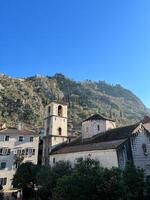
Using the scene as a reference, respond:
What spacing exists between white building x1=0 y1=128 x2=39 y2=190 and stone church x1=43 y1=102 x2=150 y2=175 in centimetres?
278

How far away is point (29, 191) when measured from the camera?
33281 mm

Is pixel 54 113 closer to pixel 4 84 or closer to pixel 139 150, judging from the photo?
pixel 139 150

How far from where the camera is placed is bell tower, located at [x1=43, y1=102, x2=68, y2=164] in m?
44.8

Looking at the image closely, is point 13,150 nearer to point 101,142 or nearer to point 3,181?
→ point 3,181

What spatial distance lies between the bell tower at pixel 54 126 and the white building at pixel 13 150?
102 inches

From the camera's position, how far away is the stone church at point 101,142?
92.4 ft

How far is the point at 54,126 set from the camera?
150 feet

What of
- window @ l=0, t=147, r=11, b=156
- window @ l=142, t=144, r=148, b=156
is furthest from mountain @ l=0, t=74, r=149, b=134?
window @ l=142, t=144, r=148, b=156

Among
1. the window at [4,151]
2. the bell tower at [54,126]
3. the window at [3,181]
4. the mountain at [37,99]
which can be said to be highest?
the mountain at [37,99]

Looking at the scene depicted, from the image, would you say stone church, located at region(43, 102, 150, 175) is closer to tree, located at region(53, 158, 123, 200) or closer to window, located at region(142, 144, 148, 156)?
window, located at region(142, 144, 148, 156)

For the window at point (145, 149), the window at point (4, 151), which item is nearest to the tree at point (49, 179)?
the window at point (145, 149)

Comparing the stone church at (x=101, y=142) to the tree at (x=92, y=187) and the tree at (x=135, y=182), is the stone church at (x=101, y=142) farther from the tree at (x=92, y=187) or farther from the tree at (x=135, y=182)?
the tree at (x=92, y=187)

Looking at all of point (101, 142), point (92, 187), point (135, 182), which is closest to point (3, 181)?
point (101, 142)

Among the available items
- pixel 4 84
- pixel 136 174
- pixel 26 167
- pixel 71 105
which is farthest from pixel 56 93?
pixel 136 174
